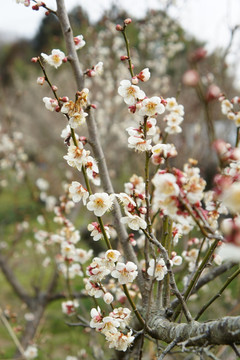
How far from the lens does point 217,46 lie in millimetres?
4547

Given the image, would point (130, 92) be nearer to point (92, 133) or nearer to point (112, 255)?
point (92, 133)

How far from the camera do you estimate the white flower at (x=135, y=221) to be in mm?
1284

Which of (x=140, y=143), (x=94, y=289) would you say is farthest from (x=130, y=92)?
(x=94, y=289)

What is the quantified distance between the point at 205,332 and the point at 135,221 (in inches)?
17.7

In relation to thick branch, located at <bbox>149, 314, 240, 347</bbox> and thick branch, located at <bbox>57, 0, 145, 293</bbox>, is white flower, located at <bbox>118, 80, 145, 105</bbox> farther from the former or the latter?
thick branch, located at <bbox>149, 314, 240, 347</bbox>

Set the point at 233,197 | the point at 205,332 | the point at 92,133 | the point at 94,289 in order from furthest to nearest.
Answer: the point at 92,133 < the point at 94,289 < the point at 205,332 < the point at 233,197

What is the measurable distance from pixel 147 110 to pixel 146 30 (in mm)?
4741

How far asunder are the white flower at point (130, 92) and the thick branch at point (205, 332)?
818mm

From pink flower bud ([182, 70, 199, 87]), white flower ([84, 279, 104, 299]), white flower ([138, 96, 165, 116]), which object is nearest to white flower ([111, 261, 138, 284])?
white flower ([84, 279, 104, 299])

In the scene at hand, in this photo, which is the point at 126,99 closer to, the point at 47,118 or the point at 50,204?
the point at 50,204

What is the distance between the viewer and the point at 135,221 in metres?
1.31

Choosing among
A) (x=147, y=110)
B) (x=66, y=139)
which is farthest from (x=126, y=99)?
(x=66, y=139)

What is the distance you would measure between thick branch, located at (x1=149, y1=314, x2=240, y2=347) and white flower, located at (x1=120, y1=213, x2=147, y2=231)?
1.21 ft

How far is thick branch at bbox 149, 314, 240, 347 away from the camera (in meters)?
0.97
